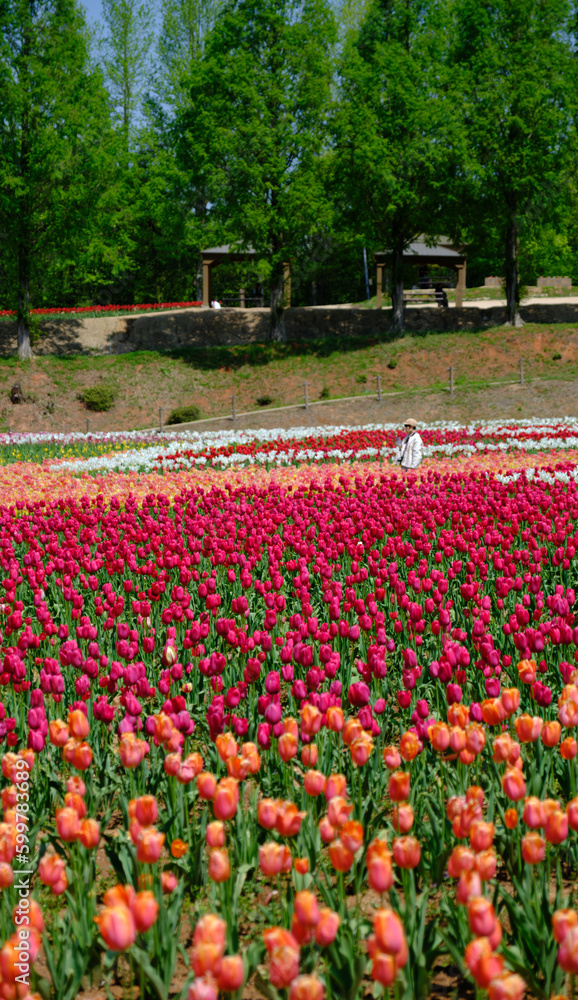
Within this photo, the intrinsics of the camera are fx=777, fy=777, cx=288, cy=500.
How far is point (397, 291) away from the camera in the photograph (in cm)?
3975

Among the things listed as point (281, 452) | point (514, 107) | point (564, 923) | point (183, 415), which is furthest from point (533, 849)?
point (514, 107)

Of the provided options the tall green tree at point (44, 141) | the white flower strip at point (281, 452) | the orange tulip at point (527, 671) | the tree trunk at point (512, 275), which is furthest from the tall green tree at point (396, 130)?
the orange tulip at point (527, 671)

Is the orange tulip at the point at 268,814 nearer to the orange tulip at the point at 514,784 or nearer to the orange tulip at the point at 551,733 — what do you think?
the orange tulip at the point at 514,784

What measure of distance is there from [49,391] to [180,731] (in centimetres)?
3284

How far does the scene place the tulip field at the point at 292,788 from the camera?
244cm

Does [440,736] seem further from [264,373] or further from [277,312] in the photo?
[277,312]

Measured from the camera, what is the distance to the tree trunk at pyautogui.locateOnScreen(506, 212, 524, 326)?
39.3 m

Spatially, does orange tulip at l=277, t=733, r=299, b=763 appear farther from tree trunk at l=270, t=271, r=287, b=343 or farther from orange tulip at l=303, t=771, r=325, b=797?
tree trunk at l=270, t=271, r=287, b=343

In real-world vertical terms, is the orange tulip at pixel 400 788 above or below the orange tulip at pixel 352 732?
below

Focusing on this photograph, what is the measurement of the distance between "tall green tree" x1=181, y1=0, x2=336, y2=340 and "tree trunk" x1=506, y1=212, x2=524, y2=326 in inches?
389

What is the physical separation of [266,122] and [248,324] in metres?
9.86

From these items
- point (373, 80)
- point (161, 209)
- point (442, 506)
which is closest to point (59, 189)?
point (161, 209)

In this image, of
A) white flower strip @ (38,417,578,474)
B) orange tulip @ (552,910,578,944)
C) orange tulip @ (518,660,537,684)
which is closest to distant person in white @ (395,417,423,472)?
white flower strip @ (38,417,578,474)

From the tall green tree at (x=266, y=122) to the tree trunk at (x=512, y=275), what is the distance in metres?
9.89
